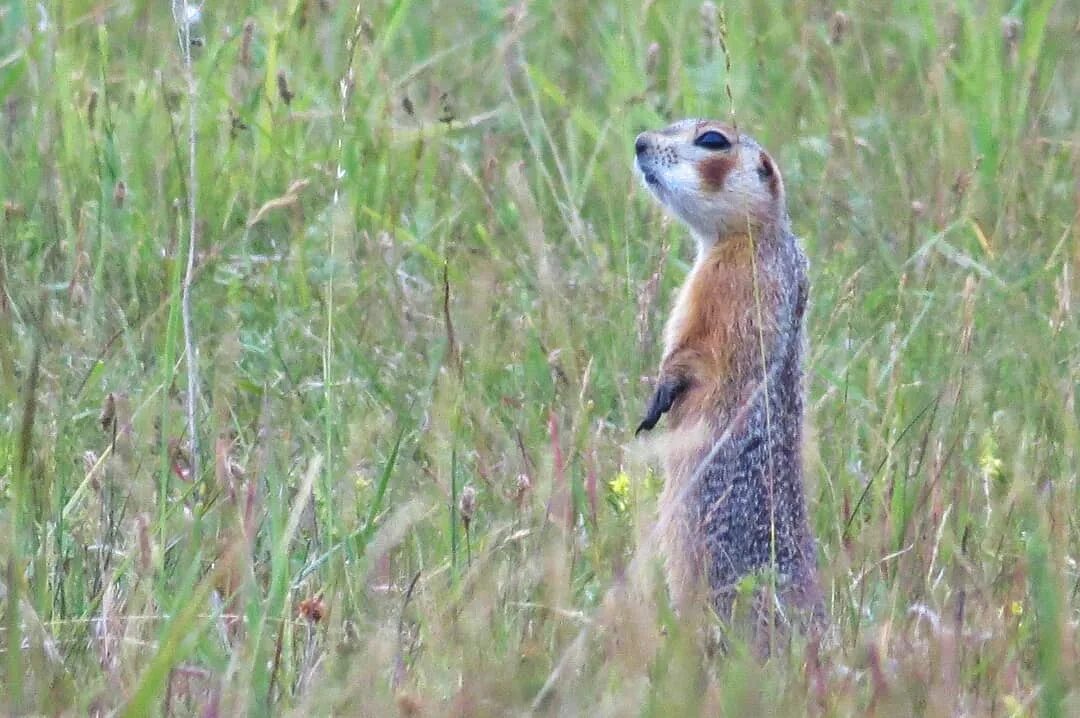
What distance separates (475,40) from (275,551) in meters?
4.79

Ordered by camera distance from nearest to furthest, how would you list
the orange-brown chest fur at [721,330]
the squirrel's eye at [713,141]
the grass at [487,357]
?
the grass at [487,357], the orange-brown chest fur at [721,330], the squirrel's eye at [713,141]

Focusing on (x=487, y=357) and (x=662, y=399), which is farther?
(x=487, y=357)

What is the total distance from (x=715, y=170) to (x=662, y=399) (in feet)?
2.43

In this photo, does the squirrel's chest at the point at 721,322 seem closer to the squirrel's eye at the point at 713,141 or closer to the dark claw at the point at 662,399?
the dark claw at the point at 662,399

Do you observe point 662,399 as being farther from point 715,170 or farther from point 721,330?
point 715,170

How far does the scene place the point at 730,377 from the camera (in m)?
4.66

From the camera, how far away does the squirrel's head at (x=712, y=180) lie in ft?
16.3

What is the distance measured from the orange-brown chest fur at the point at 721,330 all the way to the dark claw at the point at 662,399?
0.10ft

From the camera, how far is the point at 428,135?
6.33 meters

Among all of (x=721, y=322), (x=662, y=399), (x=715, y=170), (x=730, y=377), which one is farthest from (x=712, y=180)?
(x=662, y=399)

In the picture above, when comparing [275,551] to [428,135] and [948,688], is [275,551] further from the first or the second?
[428,135]

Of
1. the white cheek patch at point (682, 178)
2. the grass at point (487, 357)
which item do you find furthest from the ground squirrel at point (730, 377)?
the grass at point (487, 357)

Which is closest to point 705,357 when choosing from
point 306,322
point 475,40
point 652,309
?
point 652,309

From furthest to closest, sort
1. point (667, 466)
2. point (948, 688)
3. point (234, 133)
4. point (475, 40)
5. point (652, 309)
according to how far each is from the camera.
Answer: point (475, 40) → point (234, 133) → point (652, 309) → point (667, 466) → point (948, 688)
